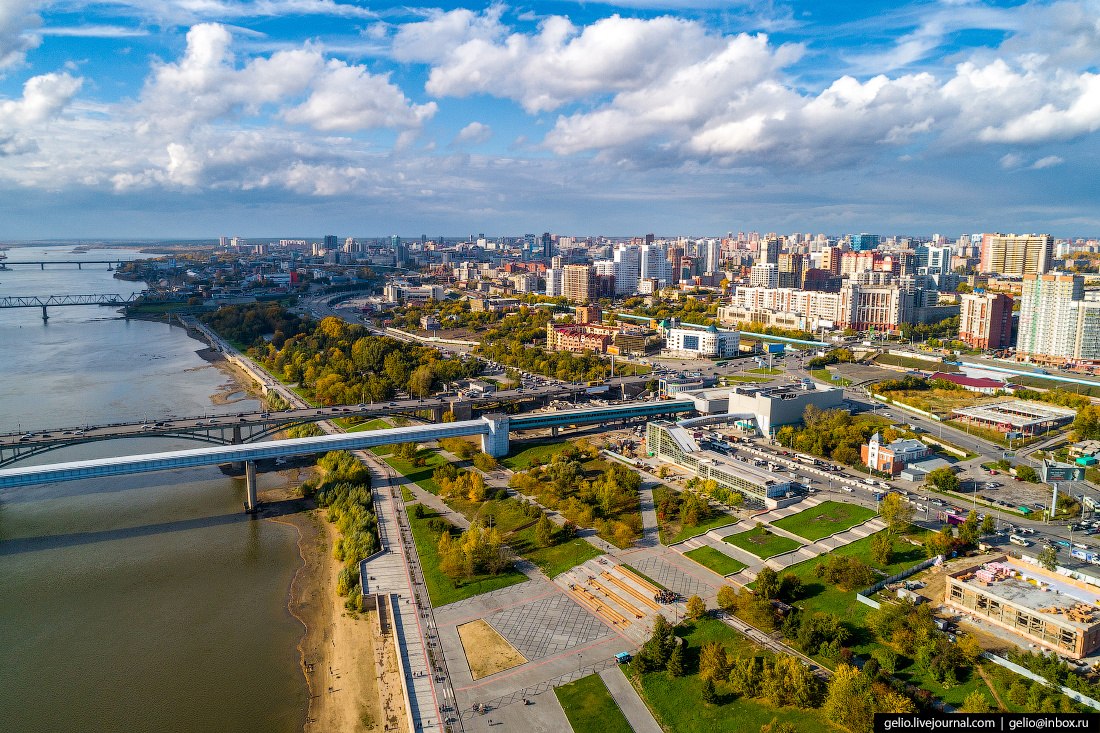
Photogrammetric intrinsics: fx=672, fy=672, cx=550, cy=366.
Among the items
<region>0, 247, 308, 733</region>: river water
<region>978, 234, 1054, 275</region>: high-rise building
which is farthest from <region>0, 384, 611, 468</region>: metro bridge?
<region>978, 234, 1054, 275</region>: high-rise building

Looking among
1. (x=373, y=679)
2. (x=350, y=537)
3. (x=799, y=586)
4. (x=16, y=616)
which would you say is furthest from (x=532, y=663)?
(x=16, y=616)

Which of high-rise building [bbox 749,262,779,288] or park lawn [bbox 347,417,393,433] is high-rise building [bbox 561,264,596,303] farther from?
park lawn [bbox 347,417,393,433]

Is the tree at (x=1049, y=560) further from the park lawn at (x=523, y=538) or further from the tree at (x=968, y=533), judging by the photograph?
the park lawn at (x=523, y=538)

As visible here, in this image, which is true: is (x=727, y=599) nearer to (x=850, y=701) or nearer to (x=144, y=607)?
(x=850, y=701)

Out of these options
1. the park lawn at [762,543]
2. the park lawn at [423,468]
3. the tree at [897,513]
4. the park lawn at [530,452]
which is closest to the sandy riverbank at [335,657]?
the park lawn at [423,468]

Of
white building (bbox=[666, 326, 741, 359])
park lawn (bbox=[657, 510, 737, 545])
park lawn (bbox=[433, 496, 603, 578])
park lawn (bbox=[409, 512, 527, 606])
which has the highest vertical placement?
white building (bbox=[666, 326, 741, 359])

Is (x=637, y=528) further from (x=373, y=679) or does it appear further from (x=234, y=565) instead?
(x=234, y=565)

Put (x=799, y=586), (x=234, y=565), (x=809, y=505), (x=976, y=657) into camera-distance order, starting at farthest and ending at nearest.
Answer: (x=809, y=505) → (x=234, y=565) → (x=799, y=586) → (x=976, y=657)

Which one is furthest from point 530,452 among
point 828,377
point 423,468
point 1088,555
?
point 828,377
